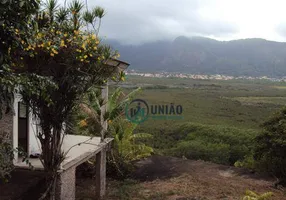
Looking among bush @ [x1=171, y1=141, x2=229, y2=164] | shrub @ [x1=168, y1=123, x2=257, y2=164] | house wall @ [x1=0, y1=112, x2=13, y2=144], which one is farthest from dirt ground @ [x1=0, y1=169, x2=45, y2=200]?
bush @ [x1=171, y1=141, x2=229, y2=164]

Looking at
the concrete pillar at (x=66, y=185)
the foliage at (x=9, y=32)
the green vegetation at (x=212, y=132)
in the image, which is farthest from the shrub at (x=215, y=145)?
the foliage at (x=9, y=32)

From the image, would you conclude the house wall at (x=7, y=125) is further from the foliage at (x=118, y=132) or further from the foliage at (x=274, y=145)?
the foliage at (x=274, y=145)

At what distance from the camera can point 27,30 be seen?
2596 millimetres

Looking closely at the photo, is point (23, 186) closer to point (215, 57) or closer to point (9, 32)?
point (9, 32)

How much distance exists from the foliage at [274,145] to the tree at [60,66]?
607cm

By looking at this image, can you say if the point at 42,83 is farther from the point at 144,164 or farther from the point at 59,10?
the point at 144,164

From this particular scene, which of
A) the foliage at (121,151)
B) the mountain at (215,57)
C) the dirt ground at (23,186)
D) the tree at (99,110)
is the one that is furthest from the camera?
the mountain at (215,57)

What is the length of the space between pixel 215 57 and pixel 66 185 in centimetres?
15324

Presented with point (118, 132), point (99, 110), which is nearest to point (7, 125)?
point (99, 110)

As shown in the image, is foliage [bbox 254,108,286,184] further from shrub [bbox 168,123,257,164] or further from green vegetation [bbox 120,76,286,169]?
shrub [bbox 168,123,257,164]

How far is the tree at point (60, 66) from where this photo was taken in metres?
3.77

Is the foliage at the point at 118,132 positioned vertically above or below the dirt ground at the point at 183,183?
above

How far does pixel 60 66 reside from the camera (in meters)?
3.98

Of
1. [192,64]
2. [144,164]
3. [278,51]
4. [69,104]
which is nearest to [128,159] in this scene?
[144,164]
